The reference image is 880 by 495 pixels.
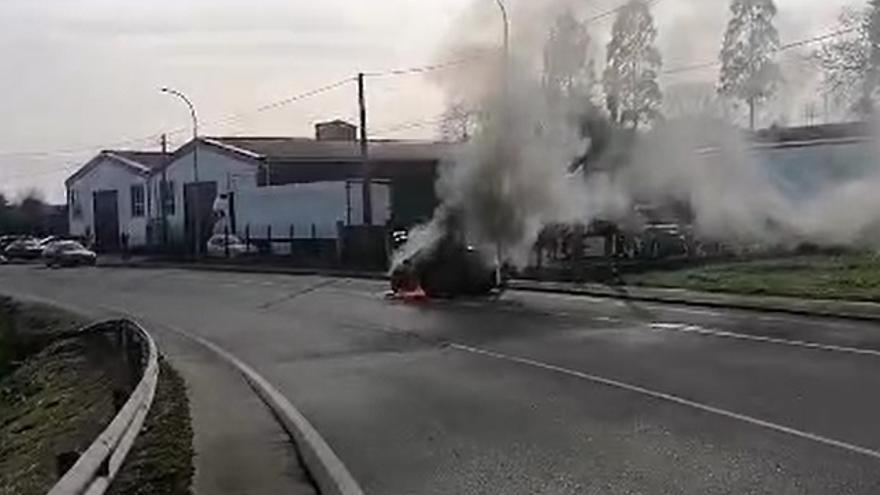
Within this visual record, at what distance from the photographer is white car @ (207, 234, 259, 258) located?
69750 millimetres

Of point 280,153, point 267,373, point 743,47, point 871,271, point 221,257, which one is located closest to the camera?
point 267,373

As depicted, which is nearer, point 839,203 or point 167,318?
point 167,318

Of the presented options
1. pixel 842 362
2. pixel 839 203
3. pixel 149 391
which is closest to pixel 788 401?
pixel 842 362

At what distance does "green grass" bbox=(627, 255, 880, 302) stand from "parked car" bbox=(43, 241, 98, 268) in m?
42.6

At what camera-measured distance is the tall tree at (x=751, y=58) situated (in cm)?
4803

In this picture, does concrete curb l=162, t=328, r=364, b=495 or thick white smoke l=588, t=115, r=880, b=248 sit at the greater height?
thick white smoke l=588, t=115, r=880, b=248

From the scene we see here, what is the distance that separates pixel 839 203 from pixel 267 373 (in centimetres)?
2711

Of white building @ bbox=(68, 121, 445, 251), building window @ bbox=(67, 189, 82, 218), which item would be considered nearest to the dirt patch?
white building @ bbox=(68, 121, 445, 251)

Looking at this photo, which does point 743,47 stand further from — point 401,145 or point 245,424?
point 401,145

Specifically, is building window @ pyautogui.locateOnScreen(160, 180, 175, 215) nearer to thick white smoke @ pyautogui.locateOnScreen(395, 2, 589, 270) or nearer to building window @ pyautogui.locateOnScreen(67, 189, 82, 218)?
building window @ pyautogui.locateOnScreen(67, 189, 82, 218)

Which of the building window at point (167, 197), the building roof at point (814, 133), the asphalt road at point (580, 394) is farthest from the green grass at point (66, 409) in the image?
the building window at point (167, 197)

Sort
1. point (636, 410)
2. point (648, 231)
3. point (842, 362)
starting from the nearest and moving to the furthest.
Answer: point (636, 410) → point (842, 362) → point (648, 231)

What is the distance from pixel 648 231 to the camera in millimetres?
44719

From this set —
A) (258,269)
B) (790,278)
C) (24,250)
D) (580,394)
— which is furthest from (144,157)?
(580,394)
